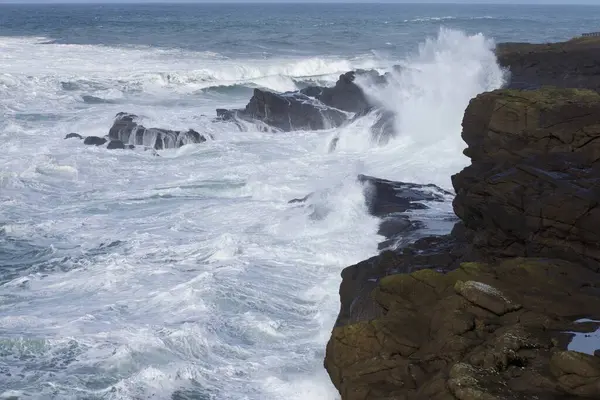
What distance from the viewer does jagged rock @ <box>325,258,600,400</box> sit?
706cm

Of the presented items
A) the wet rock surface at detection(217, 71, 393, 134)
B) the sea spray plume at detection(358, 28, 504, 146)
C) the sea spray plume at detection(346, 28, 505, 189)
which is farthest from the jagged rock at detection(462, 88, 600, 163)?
the wet rock surface at detection(217, 71, 393, 134)

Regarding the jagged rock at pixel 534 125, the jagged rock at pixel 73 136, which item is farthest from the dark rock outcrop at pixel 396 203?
the jagged rock at pixel 73 136

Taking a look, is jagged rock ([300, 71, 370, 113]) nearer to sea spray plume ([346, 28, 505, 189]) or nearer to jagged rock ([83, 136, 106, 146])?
sea spray plume ([346, 28, 505, 189])

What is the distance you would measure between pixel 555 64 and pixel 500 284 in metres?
17.2

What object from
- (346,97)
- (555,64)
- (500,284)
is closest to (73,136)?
(346,97)

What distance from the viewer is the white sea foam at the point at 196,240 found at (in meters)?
10.7

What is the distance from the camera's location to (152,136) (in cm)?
2547

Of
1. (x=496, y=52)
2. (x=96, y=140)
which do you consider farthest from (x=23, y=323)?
(x=496, y=52)

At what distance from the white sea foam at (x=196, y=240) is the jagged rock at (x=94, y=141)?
1.21 feet

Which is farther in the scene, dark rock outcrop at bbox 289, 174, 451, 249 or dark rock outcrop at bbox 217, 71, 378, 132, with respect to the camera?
dark rock outcrop at bbox 217, 71, 378, 132

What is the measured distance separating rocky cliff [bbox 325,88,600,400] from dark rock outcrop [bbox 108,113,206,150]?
1393 cm

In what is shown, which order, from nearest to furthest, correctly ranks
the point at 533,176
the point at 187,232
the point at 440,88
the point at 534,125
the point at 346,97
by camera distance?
the point at 533,176 → the point at 534,125 → the point at 187,232 → the point at 440,88 → the point at 346,97

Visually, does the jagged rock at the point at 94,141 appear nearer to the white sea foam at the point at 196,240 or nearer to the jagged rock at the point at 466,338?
the white sea foam at the point at 196,240

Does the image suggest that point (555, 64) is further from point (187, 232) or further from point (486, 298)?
point (486, 298)
